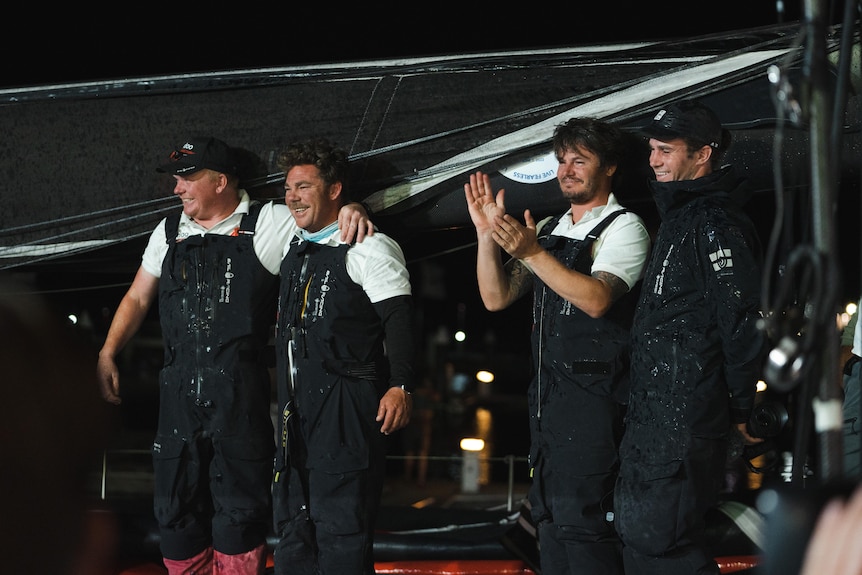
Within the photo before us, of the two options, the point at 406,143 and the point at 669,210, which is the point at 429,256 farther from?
the point at 669,210

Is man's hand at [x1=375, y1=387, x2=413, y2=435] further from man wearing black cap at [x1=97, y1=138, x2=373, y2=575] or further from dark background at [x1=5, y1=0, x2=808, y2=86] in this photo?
dark background at [x1=5, y1=0, x2=808, y2=86]

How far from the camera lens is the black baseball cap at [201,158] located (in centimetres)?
422

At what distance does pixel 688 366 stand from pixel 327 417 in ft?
4.53

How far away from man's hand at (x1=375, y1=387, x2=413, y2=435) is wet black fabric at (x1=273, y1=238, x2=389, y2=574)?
0.39 ft

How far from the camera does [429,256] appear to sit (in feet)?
16.8

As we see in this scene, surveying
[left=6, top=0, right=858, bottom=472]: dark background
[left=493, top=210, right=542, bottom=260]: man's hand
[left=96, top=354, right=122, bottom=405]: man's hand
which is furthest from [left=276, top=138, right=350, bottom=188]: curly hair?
[left=6, top=0, right=858, bottom=472]: dark background

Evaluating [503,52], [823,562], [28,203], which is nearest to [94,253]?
[28,203]

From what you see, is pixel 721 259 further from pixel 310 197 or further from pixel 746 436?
pixel 310 197

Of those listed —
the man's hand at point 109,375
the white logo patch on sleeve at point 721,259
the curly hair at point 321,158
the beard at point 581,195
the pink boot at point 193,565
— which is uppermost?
the curly hair at point 321,158

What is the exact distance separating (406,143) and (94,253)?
1389mm

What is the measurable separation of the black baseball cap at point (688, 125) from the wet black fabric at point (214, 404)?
170 cm

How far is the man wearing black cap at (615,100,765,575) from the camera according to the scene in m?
3.34

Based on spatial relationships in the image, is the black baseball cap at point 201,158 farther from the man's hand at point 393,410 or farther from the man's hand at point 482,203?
the man's hand at point 393,410

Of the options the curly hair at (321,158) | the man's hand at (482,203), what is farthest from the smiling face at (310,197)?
the man's hand at (482,203)
